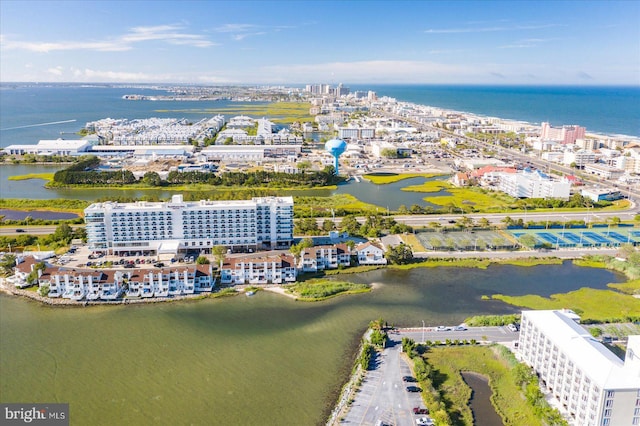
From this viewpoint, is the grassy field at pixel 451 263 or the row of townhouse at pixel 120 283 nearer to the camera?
the row of townhouse at pixel 120 283

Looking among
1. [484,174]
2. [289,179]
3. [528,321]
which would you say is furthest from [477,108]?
[528,321]

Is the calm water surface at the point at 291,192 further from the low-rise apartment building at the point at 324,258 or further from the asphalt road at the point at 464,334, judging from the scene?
the asphalt road at the point at 464,334

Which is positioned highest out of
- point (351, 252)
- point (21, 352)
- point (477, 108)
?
point (477, 108)

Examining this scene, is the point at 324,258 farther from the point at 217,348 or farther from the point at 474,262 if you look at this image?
the point at 217,348

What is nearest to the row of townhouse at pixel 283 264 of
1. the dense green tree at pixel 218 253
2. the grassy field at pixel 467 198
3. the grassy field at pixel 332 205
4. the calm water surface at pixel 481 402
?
the dense green tree at pixel 218 253

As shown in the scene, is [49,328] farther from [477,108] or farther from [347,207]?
[477,108]

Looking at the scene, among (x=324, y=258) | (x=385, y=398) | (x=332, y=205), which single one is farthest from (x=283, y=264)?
(x=332, y=205)

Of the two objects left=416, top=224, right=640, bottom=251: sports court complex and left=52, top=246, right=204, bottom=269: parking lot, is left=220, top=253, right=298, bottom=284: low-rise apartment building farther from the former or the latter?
left=416, top=224, right=640, bottom=251: sports court complex
